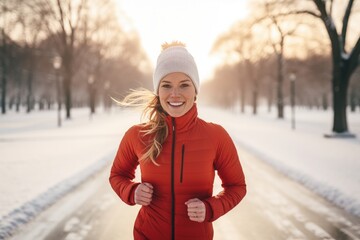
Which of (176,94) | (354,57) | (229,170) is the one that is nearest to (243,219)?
(229,170)

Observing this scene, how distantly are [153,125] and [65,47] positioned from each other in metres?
30.7

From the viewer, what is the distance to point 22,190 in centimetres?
688

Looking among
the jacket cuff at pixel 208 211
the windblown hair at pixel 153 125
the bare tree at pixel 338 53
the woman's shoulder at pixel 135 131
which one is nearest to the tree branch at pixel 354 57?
the bare tree at pixel 338 53

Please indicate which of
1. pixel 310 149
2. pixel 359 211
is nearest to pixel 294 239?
pixel 359 211

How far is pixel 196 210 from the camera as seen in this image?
6.37 feet

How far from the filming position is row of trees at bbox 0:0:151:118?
96.1ft

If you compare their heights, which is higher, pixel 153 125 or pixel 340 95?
pixel 340 95

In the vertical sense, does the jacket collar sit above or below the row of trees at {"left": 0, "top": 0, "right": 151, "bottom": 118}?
below

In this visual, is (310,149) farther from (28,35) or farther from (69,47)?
(28,35)

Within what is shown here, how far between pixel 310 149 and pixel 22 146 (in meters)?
11.0

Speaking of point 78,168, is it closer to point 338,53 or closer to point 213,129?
point 213,129

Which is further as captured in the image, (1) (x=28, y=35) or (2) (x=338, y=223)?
(1) (x=28, y=35)

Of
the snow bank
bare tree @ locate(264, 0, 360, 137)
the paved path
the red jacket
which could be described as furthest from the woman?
bare tree @ locate(264, 0, 360, 137)

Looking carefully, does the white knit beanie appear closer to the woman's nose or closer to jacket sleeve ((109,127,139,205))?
the woman's nose
